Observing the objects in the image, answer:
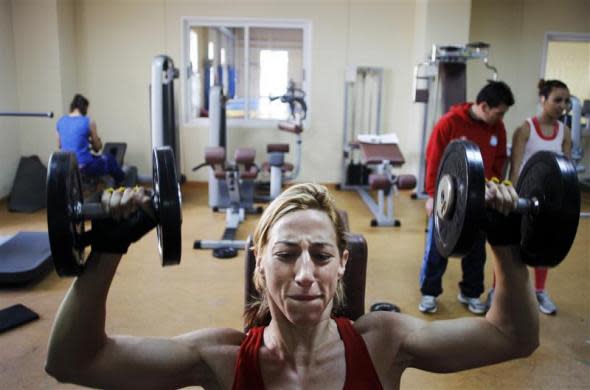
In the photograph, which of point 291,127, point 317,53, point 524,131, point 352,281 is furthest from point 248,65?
point 352,281

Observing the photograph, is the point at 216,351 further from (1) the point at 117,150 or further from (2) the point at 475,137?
(1) the point at 117,150

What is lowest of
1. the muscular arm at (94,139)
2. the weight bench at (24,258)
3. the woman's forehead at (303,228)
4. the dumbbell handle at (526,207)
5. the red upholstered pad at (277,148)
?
the weight bench at (24,258)

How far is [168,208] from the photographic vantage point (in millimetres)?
935

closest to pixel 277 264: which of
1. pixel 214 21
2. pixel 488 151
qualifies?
pixel 488 151

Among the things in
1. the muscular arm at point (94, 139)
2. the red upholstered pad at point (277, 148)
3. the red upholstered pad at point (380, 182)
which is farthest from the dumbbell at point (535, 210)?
the muscular arm at point (94, 139)

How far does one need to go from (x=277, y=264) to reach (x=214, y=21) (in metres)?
4.96

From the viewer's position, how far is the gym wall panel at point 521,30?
5672mm

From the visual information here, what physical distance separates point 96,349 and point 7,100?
191 inches

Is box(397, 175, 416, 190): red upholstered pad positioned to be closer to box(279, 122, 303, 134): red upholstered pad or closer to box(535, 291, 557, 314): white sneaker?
box(279, 122, 303, 134): red upholstered pad

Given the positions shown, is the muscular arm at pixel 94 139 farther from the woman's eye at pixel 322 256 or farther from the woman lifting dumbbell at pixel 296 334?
the woman's eye at pixel 322 256

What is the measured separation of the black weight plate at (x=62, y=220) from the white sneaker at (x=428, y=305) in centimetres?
206

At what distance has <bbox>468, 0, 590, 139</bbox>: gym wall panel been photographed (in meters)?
5.67

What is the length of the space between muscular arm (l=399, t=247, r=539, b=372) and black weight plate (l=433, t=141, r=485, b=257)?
0.24ft

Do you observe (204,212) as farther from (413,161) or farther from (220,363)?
(220,363)
